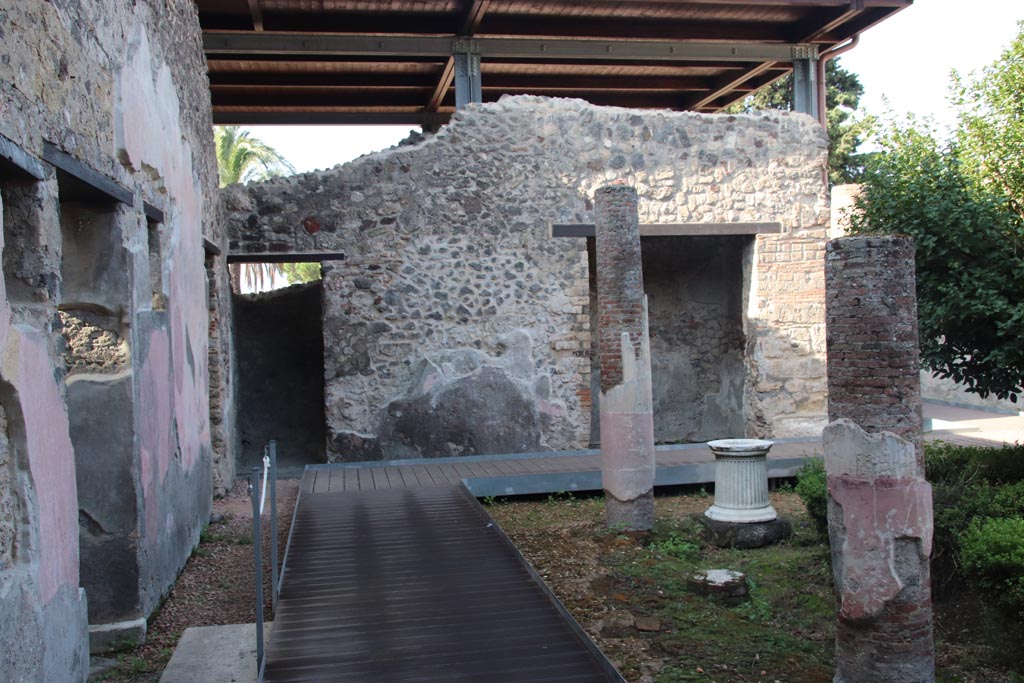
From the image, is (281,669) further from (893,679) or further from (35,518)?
(893,679)

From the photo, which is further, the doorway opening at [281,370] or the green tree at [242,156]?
the green tree at [242,156]

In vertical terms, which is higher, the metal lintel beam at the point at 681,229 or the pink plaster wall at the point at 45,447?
the metal lintel beam at the point at 681,229

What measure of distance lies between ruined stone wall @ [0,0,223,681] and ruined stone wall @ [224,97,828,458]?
1956mm

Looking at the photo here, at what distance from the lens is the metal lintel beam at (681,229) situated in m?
10.2

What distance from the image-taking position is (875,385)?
3855 millimetres

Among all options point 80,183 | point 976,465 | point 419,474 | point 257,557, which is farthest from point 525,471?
point 80,183

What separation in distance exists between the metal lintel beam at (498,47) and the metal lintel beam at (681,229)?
95.9 inches

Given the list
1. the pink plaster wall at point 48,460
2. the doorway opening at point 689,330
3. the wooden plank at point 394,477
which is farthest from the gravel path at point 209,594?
the doorway opening at point 689,330

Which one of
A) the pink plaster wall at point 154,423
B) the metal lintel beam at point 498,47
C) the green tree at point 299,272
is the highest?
the metal lintel beam at point 498,47

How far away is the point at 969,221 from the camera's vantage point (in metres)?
6.02

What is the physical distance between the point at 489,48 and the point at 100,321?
7195 mm

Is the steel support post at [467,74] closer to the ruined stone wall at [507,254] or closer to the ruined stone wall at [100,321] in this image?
the ruined stone wall at [507,254]

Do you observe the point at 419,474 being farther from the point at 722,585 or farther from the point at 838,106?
the point at 838,106

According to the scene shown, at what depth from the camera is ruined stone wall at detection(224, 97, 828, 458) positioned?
981 cm
